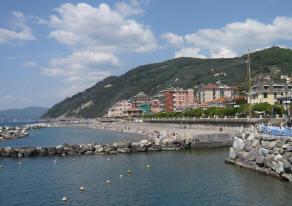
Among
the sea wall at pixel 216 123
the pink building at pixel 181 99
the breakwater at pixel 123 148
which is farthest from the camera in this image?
the pink building at pixel 181 99

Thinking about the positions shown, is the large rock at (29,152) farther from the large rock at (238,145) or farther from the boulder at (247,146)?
the boulder at (247,146)

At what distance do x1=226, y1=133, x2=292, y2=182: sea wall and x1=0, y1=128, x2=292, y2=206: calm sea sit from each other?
102cm

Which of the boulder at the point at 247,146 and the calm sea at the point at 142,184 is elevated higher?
the boulder at the point at 247,146

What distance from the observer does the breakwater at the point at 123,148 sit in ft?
178

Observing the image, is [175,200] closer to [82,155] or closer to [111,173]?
[111,173]

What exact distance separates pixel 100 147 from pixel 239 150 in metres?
26.2

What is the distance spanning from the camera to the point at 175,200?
2619 cm

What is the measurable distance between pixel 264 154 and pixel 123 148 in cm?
2832

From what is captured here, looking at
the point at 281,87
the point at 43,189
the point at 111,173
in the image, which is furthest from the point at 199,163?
the point at 281,87

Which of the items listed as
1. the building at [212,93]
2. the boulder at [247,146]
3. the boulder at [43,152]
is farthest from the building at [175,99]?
the boulder at [247,146]

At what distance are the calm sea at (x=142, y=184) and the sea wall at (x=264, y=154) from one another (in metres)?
1.02

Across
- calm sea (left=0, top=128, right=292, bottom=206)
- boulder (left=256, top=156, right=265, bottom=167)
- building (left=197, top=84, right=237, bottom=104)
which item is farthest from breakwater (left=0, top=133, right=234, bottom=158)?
building (left=197, top=84, right=237, bottom=104)

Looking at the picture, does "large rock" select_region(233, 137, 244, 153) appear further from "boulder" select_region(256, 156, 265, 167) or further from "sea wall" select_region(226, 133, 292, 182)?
"boulder" select_region(256, 156, 265, 167)

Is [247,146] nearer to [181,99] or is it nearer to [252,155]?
[252,155]
